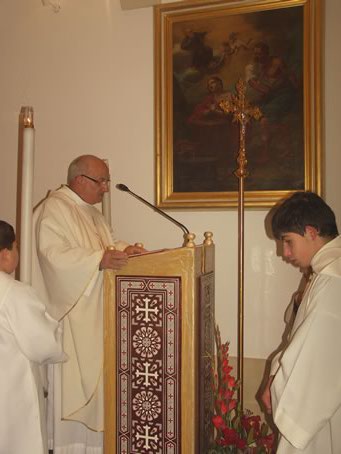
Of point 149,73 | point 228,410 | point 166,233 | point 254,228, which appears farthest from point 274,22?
point 228,410

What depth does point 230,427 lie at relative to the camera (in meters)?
2.66

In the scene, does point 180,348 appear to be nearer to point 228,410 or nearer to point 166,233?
point 228,410

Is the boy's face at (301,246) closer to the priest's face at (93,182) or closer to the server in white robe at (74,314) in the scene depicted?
the server in white robe at (74,314)

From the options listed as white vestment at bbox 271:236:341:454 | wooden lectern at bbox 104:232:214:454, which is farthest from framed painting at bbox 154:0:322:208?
white vestment at bbox 271:236:341:454

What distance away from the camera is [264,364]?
349 cm

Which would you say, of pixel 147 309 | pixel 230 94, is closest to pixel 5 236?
pixel 147 309

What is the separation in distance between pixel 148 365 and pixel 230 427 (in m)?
0.65

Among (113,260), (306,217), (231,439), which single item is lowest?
(231,439)

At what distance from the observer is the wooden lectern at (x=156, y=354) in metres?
2.43

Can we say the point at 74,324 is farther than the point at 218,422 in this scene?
Yes

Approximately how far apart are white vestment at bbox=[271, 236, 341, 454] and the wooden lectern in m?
0.68

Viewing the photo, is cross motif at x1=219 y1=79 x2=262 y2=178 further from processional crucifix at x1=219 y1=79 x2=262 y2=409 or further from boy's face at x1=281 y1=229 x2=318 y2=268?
boy's face at x1=281 y1=229 x2=318 y2=268

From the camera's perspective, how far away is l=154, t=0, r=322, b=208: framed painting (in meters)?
3.39

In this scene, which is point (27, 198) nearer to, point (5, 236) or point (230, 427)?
point (5, 236)
